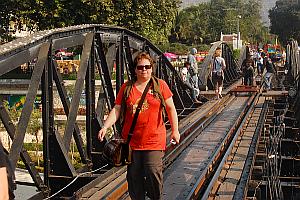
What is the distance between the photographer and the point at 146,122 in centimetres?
564

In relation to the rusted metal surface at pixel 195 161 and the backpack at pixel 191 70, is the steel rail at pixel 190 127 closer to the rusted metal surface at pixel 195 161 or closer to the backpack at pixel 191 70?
the rusted metal surface at pixel 195 161

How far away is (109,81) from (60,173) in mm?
2116

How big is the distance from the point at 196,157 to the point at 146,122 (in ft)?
13.7

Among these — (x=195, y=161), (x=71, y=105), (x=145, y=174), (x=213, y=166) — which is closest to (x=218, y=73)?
(x=195, y=161)

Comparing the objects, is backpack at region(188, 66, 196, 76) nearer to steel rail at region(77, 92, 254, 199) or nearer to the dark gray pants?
steel rail at region(77, 92, 254, 199)

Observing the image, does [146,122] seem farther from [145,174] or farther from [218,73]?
[218,73]

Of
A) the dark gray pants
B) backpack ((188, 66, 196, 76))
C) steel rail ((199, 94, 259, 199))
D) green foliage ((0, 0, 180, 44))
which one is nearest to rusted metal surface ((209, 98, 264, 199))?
steel rail ((199, 94, 259, 199))

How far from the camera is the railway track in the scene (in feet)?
23.9

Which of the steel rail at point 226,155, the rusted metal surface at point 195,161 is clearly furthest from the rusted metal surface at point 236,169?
the rusted metal surface at point 195,161

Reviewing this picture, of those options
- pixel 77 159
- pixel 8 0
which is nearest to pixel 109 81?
pixel 77 159

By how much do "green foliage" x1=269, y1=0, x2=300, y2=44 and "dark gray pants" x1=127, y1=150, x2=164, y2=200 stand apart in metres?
85.0

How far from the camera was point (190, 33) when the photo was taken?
9519cm

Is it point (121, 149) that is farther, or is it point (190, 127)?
point (190, 127)

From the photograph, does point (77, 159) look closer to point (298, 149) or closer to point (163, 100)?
point (298, 149)
